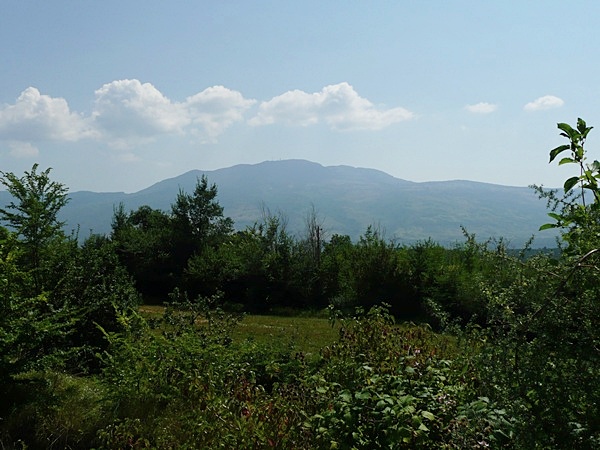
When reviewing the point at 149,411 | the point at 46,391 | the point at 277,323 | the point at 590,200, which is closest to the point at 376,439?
the point at 590,200

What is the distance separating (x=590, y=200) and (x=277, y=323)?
1590cm

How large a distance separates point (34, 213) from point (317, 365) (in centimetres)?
558

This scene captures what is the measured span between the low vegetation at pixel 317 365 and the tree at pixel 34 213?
0.03 meters

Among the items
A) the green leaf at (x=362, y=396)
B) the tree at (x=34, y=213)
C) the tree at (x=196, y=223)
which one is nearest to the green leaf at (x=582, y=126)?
the green leaf at (x=362, y=396)

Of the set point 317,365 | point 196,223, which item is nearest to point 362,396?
point 317,365

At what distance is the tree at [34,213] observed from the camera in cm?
827

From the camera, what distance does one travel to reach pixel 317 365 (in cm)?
533

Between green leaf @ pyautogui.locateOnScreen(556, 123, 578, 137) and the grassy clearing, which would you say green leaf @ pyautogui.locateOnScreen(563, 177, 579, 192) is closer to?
green leaf @ pyautogui.locateOnScreen(556, 123, 578, 137)

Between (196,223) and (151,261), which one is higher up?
(196,223)

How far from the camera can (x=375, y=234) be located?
21.5m

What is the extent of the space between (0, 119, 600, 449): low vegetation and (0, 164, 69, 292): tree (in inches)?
1.1

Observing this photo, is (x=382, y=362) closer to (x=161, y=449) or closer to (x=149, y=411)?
(x=161, y=449)

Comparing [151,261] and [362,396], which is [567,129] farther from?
[151,261]

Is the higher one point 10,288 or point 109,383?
point 10,288
